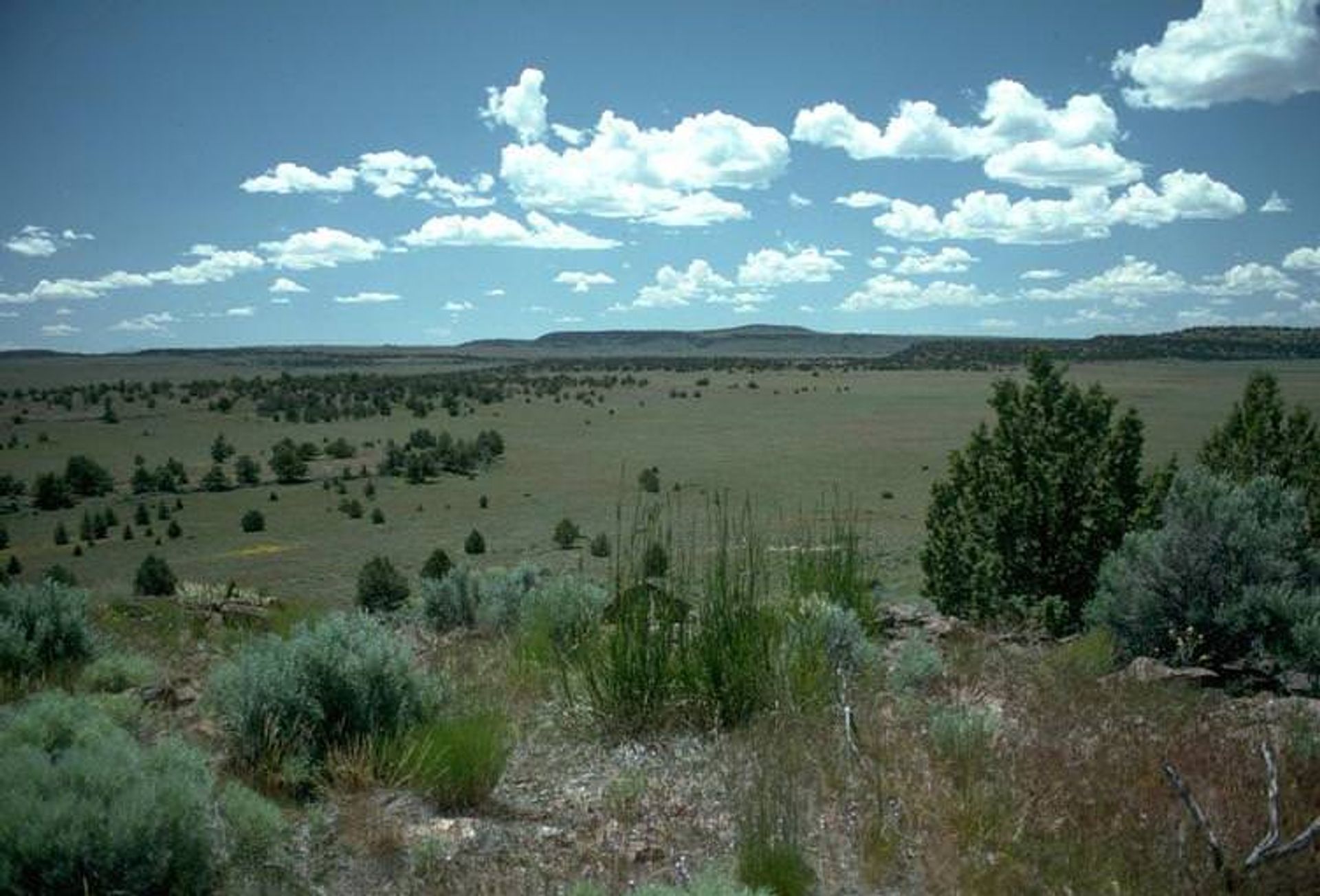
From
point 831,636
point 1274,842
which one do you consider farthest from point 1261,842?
point 831,636

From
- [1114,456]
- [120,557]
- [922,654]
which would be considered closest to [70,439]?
[120,557]

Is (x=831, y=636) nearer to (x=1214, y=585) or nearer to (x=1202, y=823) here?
(x=1202, y=823)

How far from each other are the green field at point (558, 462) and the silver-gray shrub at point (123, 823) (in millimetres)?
4705

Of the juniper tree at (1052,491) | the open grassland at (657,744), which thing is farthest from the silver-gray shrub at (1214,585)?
the juniper tree at (1052,491)

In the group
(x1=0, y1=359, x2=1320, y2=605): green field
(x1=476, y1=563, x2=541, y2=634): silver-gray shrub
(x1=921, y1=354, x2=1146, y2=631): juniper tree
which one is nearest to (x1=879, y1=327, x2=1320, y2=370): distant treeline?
(x1=0, y1=359, x2=1320, y2=605): green field

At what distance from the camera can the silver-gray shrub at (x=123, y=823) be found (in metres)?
3.44

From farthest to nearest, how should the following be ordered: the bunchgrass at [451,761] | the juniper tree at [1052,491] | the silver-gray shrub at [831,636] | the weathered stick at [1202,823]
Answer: the juniper tree at [1052,491] → the silver-gray shrub at [831,636] → the bunchgrass at [451,761] → the weathered stick at [1202,823]

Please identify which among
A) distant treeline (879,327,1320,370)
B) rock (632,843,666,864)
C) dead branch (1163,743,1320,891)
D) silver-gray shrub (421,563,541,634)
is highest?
distant treeline (879,327,1320,370)

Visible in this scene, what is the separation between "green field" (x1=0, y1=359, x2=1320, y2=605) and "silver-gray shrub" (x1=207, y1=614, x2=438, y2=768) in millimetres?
3407

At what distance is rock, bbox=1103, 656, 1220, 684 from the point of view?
6.24 m

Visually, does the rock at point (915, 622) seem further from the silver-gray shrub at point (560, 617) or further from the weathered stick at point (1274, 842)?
the weathered stick at point (1274, 842)

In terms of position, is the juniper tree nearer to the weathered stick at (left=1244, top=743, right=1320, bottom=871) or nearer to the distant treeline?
the weathered stick at (left=1244, top=743, right=1320, bottom=871)

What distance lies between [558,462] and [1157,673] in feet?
207

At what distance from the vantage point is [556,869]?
12.9ft
